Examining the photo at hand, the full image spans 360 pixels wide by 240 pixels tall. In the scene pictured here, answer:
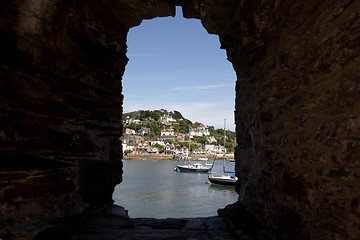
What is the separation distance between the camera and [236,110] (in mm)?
4809

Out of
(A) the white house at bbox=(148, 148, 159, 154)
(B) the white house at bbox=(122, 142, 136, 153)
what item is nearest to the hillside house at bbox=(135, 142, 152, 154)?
(A) the white house at bbox=(148, 148, 159, 154)

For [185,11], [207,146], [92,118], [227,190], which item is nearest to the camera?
[92,118]

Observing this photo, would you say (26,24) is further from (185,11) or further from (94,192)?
(185,11)

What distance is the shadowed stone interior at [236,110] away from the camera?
6.33 ft

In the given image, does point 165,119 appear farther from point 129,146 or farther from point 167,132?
point 129,146

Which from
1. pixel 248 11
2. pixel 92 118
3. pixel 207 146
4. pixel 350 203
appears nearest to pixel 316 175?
pixel 350 203

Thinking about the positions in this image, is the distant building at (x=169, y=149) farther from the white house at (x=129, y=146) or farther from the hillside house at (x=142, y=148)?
the white house at (x=129, y=146)

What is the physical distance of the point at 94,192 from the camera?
13.6ft

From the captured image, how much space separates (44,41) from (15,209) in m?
1.86

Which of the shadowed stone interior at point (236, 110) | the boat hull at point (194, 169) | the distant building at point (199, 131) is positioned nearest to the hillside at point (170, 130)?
the distant building at point (199, 131)

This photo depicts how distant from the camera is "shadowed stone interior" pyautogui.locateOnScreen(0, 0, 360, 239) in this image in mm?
1929

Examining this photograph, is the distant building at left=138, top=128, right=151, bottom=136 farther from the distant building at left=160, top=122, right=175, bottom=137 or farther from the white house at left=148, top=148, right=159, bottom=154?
the white house at left=148, top=148, right=159, bottom=154

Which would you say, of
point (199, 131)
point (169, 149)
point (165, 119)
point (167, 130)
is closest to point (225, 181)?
point (169, 149)

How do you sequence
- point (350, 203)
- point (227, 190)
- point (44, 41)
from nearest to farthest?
point (350, 203) < point (44, 41) < point (227, 190)
